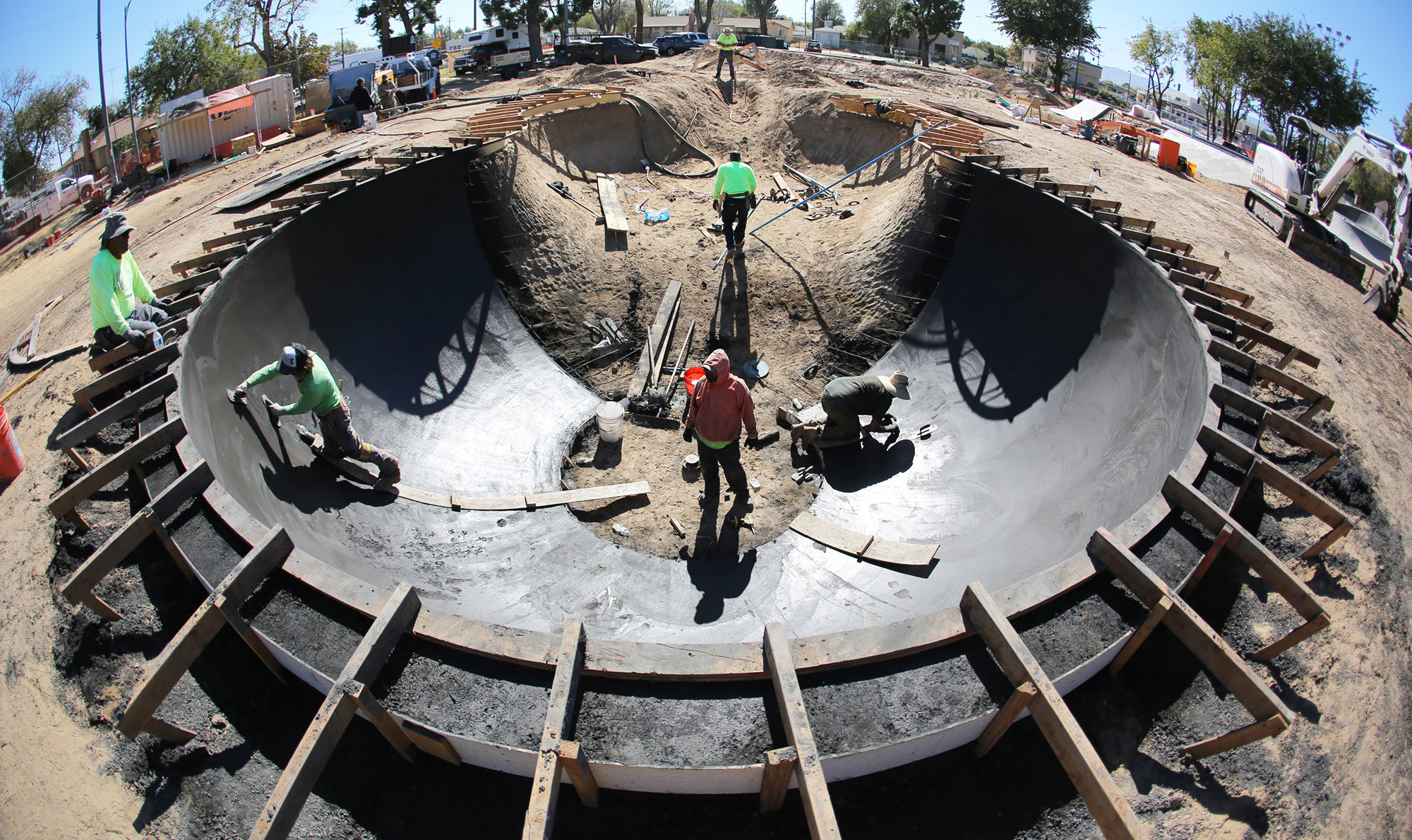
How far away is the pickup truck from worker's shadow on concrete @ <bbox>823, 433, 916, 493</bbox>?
87.4 ft

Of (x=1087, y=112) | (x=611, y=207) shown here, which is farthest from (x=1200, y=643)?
(x=1087, y=112)

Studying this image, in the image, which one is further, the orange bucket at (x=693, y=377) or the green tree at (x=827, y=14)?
the green tree at (x=827, y=14)

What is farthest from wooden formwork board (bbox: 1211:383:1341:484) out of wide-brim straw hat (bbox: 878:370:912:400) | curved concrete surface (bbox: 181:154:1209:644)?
wide-brim straw hat (bbox: 878:370:912:400)

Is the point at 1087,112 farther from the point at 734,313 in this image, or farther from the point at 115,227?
the point at 115,227

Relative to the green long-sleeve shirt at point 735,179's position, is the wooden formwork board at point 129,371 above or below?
below

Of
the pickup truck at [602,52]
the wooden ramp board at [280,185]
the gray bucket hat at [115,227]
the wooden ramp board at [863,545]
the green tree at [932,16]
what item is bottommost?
the wooden ramp board at [863,545]

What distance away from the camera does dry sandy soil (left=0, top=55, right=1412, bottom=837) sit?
11.8 feet

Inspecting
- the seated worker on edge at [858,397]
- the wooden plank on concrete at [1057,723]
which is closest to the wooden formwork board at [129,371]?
the seated worker on edge at [858,397]

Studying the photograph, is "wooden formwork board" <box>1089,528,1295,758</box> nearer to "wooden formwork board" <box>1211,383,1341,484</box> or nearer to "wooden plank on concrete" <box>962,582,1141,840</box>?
"wooden plank on concrete" <box>962,582,1141,840</box>

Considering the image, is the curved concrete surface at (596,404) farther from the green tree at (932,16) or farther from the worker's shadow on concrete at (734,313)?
the green tree at (932,16)

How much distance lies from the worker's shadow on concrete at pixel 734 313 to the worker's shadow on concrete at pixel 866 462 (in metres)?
2.69

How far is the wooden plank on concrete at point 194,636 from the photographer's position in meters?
3.35

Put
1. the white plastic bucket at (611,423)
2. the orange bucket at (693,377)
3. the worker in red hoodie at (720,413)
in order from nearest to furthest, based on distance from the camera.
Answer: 1. the worker in red hoodie at (720,413)
2. the orange bucket at (693,377)
3. the white plastic bucket at (611,423)

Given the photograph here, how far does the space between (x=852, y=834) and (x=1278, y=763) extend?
274cm
